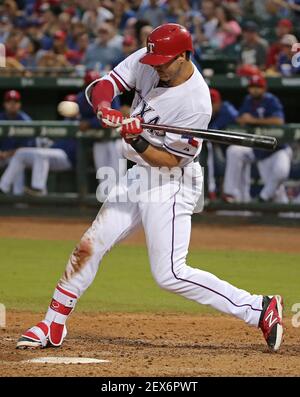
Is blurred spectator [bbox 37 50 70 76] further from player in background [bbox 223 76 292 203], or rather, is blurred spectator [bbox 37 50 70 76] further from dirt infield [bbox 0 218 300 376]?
dirt infield [bbox 0 218 300 376]

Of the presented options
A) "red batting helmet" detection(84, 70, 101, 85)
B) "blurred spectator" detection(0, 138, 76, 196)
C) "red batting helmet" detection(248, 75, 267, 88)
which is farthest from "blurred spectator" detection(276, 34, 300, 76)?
"blurred spectator" detection(0, 138, 76, 196)

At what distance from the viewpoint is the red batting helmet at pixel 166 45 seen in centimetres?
571

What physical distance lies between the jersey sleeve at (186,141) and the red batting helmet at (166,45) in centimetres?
38

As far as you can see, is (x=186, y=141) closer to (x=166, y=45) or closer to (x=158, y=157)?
(x=158, y=157)

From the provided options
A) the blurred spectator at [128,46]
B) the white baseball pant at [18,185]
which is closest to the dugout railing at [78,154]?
the white baseball pant at [18,185]

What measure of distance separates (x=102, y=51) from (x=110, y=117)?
8.92 meters

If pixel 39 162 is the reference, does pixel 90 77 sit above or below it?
above

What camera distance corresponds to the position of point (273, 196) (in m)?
12.3

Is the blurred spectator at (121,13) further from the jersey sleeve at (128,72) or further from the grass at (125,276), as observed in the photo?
the jersey sleeve at (128,72)

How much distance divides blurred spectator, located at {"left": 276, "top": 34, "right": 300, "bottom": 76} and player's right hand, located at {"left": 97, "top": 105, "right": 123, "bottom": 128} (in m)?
7.61

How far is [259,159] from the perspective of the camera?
40.5ft

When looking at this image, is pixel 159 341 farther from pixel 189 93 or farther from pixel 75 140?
pixel 75 140

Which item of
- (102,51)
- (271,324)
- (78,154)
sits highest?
(102,51)
